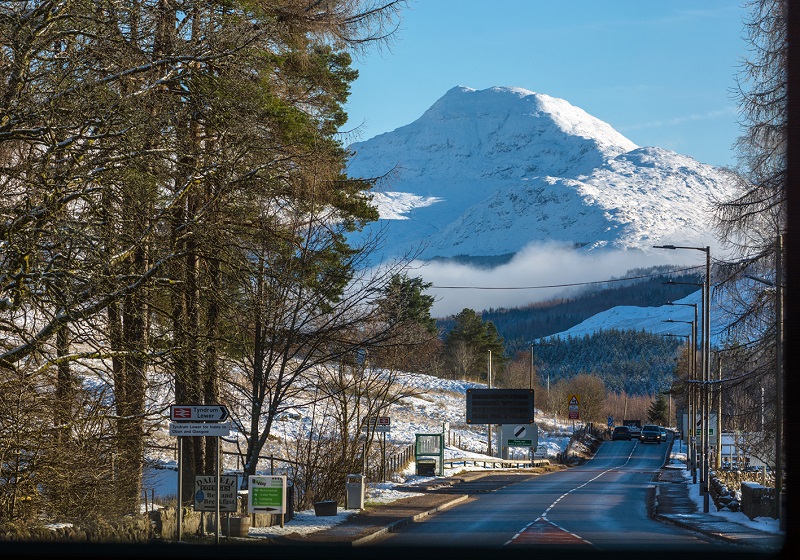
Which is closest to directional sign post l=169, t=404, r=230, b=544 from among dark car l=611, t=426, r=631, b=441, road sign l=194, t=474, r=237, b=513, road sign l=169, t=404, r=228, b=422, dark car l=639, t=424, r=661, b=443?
road sign l=169, t=404, r=228, b=422

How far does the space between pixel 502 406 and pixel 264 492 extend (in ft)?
134

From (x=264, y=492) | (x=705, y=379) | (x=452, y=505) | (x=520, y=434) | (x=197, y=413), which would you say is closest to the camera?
(x=197, y=413)

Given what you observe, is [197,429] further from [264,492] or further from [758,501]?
[758,501]

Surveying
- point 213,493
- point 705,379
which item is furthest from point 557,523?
point 213,493

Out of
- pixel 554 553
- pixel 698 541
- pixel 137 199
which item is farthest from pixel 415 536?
pixel 554 553

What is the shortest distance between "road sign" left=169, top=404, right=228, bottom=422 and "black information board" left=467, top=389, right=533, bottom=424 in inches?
1734

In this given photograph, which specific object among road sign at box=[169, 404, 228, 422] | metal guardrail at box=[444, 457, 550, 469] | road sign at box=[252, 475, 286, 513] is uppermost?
road sign at box=[169, 404, 228, 422]

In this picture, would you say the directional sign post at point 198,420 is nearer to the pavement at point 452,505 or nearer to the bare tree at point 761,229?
the pavement at point 452,505

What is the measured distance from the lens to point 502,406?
199 feet

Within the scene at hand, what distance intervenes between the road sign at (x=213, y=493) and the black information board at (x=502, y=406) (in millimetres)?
42262

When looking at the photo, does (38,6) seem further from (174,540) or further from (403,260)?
(403,260)

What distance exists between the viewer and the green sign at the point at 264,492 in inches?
818

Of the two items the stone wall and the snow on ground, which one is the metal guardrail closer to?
the snow on ground

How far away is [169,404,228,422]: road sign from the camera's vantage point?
16484 millimetres
